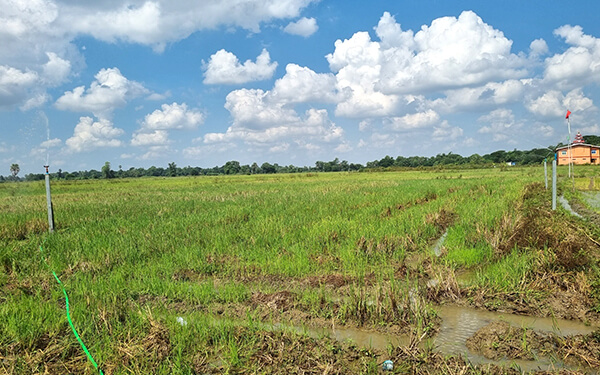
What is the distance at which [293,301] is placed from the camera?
180 inches

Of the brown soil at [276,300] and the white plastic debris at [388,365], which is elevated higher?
the brown soil at [276,300]

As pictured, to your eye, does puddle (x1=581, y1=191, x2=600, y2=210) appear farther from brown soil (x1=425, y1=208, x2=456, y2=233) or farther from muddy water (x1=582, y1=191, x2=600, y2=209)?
brown soil (x1=425, y1=208, x2=456, y2=233)

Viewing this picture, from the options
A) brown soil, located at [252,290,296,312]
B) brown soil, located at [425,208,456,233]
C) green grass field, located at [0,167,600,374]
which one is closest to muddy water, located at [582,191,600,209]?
green grass field, located at [0,167,600,374]

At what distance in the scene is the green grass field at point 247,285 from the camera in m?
3.36

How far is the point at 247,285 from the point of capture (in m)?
5.43

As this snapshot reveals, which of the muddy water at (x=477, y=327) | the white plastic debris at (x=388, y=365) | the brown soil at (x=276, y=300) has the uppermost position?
Result: the brown soil at (x=276, y=300)

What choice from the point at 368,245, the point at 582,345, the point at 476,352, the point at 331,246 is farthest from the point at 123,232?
the point at 582,345

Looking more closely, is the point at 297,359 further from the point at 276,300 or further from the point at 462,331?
the point at 462,331

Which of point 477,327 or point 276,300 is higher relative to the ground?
point 276,300

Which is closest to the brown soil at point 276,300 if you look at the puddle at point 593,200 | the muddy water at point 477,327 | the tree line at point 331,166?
the muddy water at point 477,327

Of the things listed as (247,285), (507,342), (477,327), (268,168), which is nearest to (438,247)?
(477,327)

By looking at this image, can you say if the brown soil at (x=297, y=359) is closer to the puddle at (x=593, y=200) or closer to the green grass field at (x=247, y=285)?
the green grass field at (x=247, y=285)

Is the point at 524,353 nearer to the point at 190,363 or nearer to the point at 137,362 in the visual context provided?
the point at 190,363

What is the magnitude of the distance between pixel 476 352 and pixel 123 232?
811cm
